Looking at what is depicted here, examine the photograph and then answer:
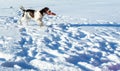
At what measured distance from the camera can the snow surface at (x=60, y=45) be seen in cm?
788

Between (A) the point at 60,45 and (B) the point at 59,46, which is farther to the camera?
(A) the point at 60,45

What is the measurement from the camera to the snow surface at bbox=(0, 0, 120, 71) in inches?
310

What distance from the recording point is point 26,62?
788 cm

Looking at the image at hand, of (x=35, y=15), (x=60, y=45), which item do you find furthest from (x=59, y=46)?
(x=35, y=15)

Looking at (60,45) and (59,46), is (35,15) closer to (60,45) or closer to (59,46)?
(60,45)

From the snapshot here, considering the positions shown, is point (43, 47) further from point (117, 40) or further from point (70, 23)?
point (70, 23)

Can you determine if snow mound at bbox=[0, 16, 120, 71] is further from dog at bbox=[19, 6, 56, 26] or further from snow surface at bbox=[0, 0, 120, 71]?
dog at bbox=[19, 6, 56, 26]

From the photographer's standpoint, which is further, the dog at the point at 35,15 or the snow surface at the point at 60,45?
the dog at the point at 35,15

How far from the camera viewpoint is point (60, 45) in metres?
9.84

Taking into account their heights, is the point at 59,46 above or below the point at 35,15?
below

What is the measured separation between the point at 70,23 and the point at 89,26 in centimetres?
89

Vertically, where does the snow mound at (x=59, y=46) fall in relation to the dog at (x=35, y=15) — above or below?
below

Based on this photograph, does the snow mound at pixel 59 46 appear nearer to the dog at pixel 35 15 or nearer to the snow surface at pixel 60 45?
the snow surface at pixel 60 45

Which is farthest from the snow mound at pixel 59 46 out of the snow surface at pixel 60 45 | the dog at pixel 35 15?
the dog at pixel 35 15
